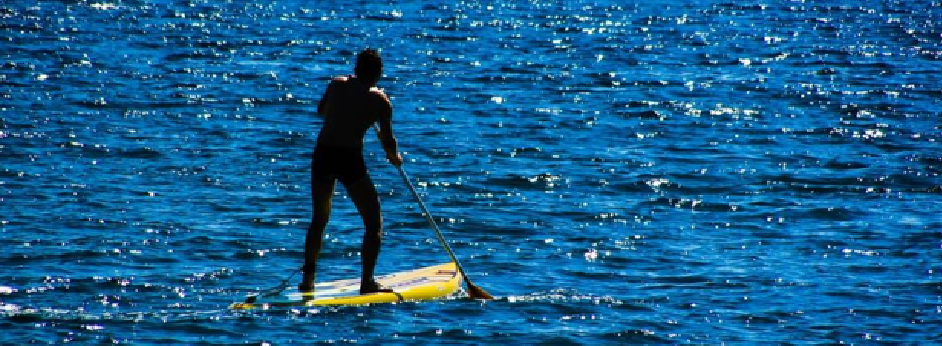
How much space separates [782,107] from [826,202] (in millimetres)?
9885

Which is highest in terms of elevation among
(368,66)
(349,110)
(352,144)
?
(368,66)

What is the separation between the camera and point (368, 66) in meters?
13.0

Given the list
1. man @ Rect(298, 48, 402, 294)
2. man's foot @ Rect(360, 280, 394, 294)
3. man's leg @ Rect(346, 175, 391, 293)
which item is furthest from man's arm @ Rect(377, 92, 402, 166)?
man's foot @ Rect(360, 280, 394, 294)

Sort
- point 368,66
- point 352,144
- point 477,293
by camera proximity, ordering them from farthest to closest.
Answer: point 477,293 → point 352,144 → point 368,66

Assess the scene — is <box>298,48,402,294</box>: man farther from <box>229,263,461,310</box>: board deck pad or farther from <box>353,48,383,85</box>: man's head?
<box>229,263,461,310</box>: board deck pad

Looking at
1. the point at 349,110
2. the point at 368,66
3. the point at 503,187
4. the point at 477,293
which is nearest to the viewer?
the point at 368,66

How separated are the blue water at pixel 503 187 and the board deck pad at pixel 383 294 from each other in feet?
0.72

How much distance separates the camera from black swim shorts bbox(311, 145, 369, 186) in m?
13.2

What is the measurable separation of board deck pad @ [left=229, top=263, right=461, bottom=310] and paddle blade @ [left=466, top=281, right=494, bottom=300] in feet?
0.65

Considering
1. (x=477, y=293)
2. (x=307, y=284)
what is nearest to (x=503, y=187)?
(x=477, y=293)

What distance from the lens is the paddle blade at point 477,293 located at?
13.9 metres

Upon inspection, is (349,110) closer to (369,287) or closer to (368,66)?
(368,66)

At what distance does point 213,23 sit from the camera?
148 ft

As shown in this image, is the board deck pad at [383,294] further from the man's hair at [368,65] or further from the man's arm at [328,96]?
the man's hair at [368,65]
